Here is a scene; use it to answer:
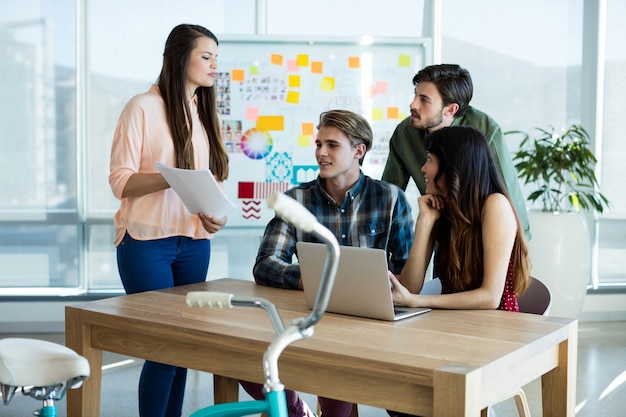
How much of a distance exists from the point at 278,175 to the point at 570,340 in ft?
10.1

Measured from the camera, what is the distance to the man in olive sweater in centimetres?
274

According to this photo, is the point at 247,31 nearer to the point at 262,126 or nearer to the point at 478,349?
the point at 262,126

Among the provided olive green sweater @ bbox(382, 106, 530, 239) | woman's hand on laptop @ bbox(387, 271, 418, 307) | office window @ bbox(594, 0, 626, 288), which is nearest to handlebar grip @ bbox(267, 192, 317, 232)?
woman's hand on laptop @ bbox(387, 271, 418, 307)

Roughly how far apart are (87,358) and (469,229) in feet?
3.55

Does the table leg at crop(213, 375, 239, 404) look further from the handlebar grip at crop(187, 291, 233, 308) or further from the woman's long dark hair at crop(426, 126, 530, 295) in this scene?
the handlebar grip at crop(187, 291, 233, 308)

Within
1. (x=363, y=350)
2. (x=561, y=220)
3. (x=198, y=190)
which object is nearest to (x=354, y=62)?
(x=561, y=220)

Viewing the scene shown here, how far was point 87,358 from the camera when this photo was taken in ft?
6.95

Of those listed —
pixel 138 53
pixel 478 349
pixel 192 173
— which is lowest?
pixel 478 349

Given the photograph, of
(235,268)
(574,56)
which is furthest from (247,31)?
(574,56)

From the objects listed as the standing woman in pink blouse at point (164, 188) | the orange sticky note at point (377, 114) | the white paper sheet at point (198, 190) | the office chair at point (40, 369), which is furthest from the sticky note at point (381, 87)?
the office chair at point (40, 369)

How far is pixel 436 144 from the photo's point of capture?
2.27 metres

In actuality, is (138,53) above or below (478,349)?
above

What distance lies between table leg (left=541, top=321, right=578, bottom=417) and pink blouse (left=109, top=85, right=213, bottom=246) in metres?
1.26

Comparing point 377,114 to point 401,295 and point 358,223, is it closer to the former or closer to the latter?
point 358,223
